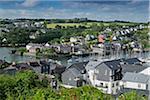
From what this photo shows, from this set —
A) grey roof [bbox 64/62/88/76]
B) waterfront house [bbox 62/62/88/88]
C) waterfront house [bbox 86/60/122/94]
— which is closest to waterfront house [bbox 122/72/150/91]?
waterfront house [bbox 86/60/122/94]

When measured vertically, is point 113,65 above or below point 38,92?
below

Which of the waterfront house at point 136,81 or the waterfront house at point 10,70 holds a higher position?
the waterfront house at point 136,81

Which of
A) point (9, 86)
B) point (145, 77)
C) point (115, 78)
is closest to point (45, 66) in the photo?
point (115, 78)

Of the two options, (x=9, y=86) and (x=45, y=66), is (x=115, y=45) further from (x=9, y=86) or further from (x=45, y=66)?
(x=9, y=86)

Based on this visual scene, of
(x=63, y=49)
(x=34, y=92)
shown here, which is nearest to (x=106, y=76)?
(x=34, y=92)

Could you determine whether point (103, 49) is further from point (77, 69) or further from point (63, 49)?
point (77, 69)

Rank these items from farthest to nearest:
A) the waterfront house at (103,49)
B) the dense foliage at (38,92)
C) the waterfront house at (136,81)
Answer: the waterfront house at (103,49) → the waterfront house at (136,81) → the dense foliage at (38,92)

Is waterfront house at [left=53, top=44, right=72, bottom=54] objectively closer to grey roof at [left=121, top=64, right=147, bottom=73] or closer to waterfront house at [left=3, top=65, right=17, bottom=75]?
waterfront house at [left=3, top=65, right=17, bottom=75]

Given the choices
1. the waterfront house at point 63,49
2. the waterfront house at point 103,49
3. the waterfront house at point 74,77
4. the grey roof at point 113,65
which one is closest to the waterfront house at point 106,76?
the grey roof at point 113,65

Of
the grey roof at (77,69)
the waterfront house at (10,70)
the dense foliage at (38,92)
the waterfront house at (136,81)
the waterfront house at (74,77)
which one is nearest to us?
the dense foliage at (38,92)

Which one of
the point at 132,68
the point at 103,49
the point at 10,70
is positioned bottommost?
the point at 103,49

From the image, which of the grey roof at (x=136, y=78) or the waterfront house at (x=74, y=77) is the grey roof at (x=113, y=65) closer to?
the waterfront house at (x=74, y=77)

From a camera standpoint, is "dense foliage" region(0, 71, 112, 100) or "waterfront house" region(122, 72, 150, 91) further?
"waterfront house" region(122, 72, 150, 91)
